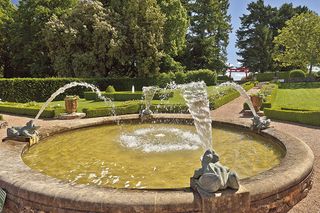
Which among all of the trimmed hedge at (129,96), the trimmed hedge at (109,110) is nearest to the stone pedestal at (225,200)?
the trimmed hedge at (109,110)

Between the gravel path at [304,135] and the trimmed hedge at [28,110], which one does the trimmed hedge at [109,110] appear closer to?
the trimmed hedge at [28,110]

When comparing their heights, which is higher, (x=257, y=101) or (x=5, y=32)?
(x=5, y=32)

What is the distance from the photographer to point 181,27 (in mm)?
39938

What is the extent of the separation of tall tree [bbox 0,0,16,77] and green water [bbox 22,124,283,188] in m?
34.6

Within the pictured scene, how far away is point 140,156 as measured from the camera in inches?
336

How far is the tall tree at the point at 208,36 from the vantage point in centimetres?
5022

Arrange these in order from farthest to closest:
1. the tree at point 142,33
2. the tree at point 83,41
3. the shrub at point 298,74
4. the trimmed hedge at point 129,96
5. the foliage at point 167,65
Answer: the shrub at point 298,74 < the foliage at point 167,65 < the tree at point 142,33 < the tree at point 83,41 < the trimmed hedge at point 129,96

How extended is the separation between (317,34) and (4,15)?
4181cm

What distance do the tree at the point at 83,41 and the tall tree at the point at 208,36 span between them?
1777 centimetres

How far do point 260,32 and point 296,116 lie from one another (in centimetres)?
4928

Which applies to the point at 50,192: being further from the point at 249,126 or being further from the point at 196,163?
the point at 249,126

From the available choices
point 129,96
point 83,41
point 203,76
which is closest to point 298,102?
point 129,96

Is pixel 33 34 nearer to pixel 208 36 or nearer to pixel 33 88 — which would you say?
pixel 33 88

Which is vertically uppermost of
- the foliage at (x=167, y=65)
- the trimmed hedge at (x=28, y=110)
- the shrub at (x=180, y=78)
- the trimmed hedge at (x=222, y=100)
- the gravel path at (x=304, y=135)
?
the foliage at (x=167, y=65)
